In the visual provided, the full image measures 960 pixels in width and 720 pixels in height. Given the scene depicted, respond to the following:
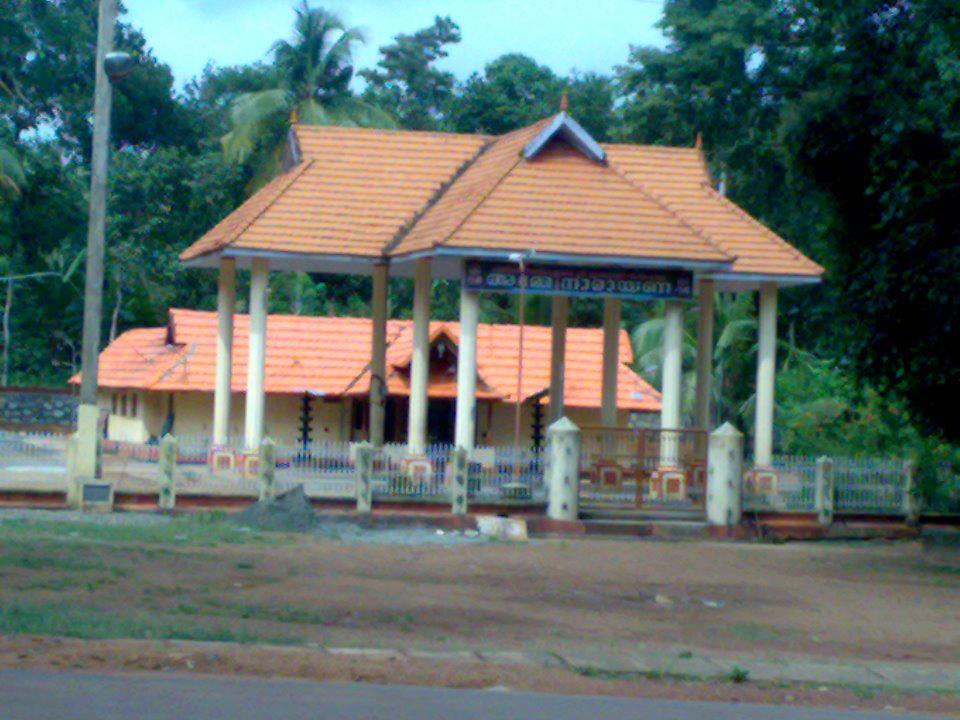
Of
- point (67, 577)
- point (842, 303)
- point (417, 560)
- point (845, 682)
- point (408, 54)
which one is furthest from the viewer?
point (408, 54)

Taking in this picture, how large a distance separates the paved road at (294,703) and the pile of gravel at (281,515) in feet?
39.4

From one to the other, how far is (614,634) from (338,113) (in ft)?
121

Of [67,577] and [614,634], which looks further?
[67,577]

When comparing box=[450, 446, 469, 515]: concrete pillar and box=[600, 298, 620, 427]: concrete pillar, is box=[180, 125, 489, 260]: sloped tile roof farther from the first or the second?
box=[450, 446, 469, 515]: concrete pillar

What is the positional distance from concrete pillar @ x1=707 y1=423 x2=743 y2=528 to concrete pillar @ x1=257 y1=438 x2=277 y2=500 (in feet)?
22.8

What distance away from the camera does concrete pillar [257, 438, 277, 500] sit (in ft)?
77.3

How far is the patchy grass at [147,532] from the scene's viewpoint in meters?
19.5

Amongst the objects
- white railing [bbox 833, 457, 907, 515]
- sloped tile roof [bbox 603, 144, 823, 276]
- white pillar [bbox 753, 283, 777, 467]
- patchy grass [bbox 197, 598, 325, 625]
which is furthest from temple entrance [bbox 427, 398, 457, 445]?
patchy grass [bbox 197, 598, 325, 625]

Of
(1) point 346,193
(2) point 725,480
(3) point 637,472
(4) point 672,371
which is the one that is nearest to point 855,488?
(2) point 725,480

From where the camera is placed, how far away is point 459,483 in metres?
24.2

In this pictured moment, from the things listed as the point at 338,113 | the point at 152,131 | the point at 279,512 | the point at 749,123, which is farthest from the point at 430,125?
the point at 279,512

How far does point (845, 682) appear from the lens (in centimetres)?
1186

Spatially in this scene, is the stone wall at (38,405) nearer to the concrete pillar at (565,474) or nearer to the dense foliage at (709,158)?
the dense foliage at (709,158)

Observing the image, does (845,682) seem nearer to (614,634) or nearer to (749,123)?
(614,634)
